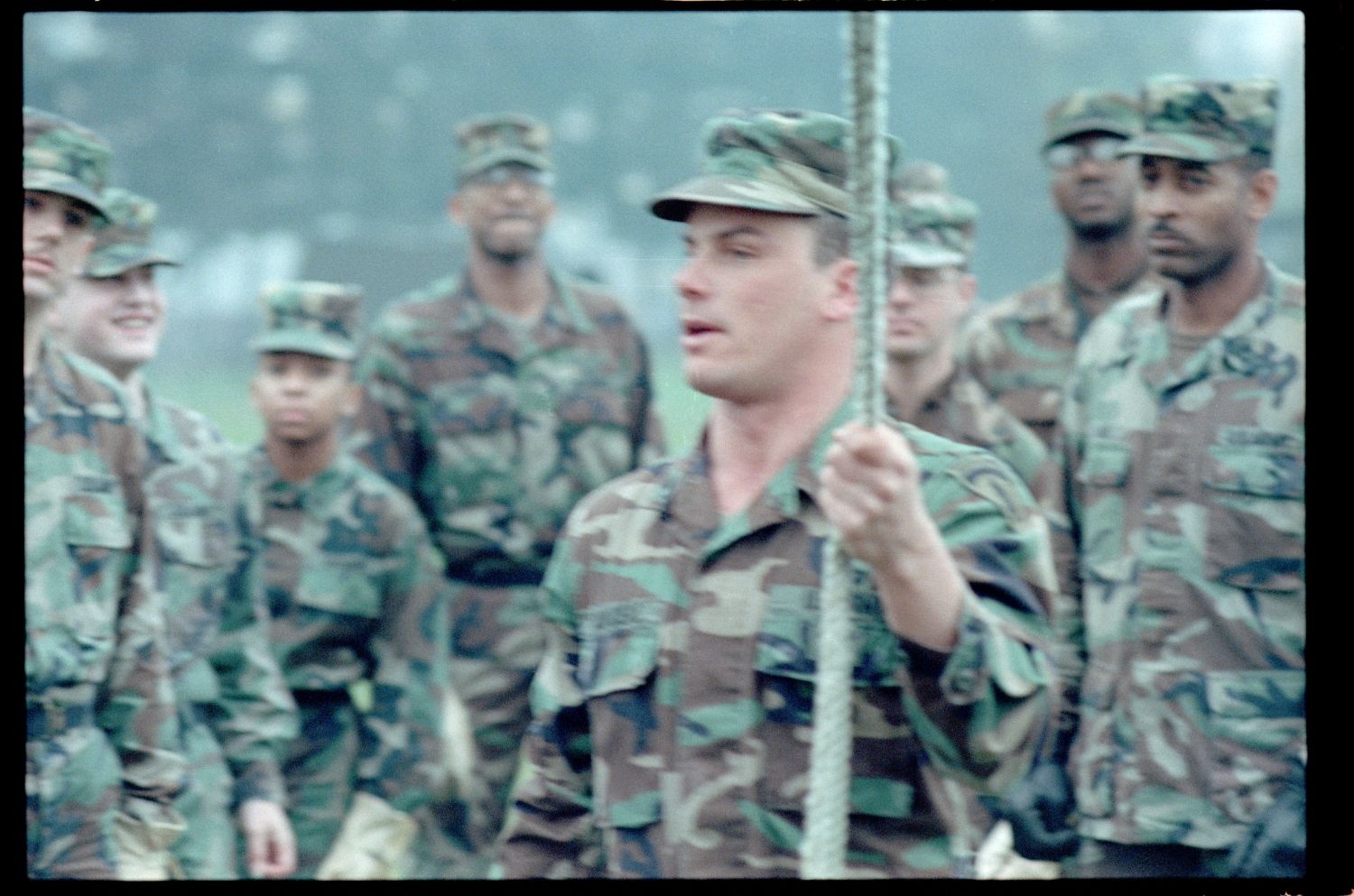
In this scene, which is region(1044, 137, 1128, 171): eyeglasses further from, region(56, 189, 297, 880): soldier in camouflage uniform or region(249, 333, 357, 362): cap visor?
region(56, 189, 297, 880): soldier in camouflage uniform

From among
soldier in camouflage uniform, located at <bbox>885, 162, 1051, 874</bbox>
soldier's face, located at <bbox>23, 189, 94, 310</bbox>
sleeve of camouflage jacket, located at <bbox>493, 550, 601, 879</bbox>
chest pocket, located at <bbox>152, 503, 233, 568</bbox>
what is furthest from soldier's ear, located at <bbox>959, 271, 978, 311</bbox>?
sleeve of camouflage jacket, located at <bbox>493, 550, 601, 879</bbox>

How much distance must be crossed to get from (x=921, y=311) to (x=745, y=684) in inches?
136

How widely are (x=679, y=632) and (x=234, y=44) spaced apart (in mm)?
9450

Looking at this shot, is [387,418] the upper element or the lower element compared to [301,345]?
lower

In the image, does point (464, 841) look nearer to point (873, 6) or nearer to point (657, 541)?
point (657, 541)

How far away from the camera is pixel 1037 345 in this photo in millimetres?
7508

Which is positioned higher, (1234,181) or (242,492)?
(1234,181)

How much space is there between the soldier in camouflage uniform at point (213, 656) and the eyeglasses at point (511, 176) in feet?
6.03

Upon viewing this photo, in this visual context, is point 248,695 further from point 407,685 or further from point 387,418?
point 387,418

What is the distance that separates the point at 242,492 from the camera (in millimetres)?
6203

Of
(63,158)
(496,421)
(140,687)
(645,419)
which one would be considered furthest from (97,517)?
(645,419)

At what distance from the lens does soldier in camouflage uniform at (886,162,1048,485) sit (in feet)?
21.5

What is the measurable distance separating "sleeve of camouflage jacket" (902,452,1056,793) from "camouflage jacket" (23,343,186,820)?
2.02 m
